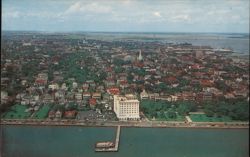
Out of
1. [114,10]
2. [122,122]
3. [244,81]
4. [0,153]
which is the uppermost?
[114,10]

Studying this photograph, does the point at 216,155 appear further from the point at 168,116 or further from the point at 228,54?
the point at 228,54

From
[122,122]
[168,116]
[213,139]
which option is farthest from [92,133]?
[213,139]

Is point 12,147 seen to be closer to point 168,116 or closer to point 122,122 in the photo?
point 122,122

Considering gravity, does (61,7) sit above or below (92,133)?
above

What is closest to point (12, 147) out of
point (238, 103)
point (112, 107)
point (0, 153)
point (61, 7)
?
point (0, 153)

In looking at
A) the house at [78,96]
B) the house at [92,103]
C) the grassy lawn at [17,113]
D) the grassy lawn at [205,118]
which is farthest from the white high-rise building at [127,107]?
the grassy lawn at [17,113]

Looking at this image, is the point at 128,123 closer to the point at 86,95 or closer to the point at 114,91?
the point at 114,91

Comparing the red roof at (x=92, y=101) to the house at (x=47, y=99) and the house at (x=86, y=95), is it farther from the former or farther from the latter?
the house at (x=47, y=99)
